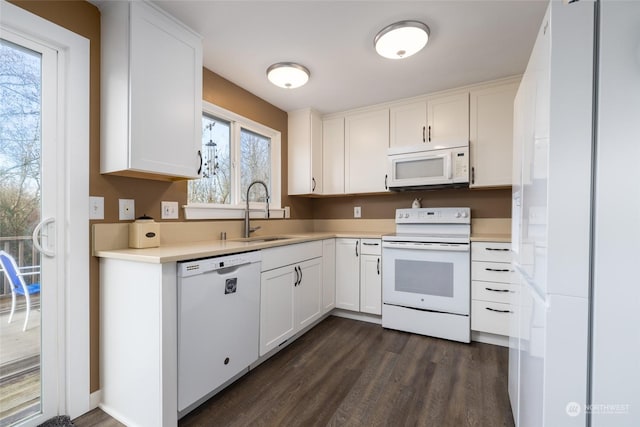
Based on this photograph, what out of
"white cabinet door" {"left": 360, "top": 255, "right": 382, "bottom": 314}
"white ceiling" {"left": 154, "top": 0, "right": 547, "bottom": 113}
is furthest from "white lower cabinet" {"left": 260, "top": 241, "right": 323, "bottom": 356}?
"white ceiling" {"left": 154, "top": 0, "right": 547, "bottom": 113}

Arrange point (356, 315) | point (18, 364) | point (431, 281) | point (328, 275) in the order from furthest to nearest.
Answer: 1. point (356, 315)
2. point (328, 275)
3. point (431, 281)
4. point (18, 364)

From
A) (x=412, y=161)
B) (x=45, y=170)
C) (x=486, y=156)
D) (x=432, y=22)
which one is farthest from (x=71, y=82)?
(x=486, y=156)

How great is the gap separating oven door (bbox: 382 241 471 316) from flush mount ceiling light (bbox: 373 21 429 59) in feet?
5.29

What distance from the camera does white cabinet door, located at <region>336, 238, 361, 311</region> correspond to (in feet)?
9.52

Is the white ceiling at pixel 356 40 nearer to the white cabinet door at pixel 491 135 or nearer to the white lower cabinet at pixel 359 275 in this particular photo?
the white cabinet door at pixel 491 135

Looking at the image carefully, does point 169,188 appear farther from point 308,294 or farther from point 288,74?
point 308,294

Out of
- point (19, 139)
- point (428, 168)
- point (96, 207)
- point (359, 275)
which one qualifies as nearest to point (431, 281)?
point (359, 275)

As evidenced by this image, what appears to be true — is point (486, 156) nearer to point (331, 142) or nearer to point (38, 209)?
point (331, 142)

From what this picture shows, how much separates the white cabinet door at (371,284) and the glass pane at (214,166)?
5.05ft

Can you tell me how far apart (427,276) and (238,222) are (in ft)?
6.06

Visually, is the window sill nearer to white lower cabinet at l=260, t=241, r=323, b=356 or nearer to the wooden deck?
white lower cabinet at l=260, t=241, r=323, b=356

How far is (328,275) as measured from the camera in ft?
9.46

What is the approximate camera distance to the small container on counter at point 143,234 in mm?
1663

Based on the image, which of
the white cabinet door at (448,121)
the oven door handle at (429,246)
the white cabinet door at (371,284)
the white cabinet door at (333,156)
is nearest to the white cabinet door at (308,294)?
the white cabinet door at (371,284)
